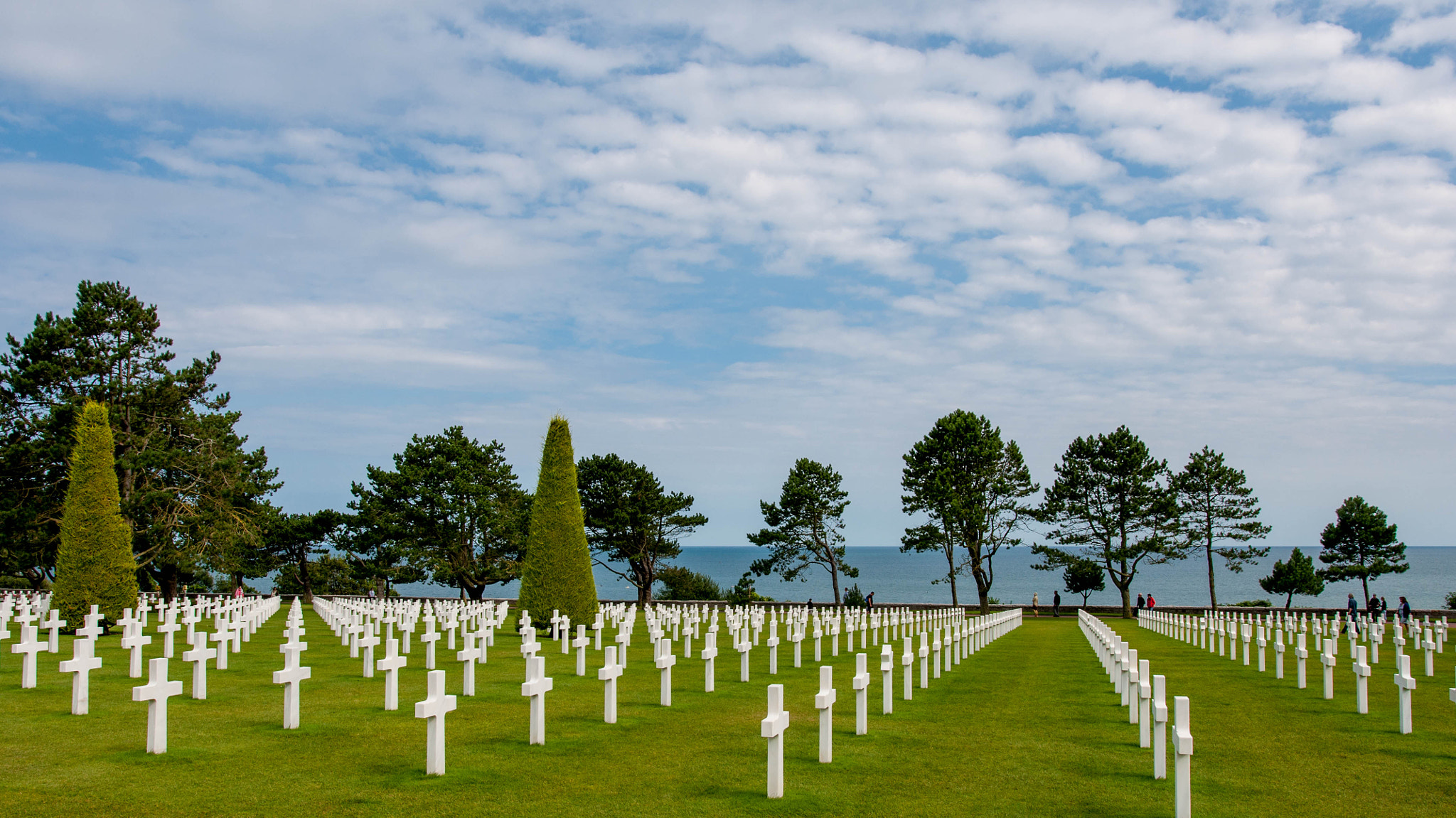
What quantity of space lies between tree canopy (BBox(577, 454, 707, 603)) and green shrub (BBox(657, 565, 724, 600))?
62 cm

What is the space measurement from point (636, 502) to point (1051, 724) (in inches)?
1671

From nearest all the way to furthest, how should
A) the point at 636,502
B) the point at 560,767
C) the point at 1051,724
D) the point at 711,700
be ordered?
the point at 560,767 → the point at 1051,724 → the point at 711,700 → the point at 636,502

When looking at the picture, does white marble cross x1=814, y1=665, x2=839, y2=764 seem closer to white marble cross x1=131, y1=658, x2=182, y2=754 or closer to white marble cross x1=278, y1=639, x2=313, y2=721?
white marble cross x1=278, y1=639, x2=313, y2=721

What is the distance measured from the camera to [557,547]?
23062mm

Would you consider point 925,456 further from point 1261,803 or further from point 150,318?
point 1261,803

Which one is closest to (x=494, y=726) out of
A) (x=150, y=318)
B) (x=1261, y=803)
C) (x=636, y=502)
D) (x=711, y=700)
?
(x=711, y=700)

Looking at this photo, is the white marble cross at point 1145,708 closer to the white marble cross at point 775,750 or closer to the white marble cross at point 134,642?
the white marble cross at point 775,750

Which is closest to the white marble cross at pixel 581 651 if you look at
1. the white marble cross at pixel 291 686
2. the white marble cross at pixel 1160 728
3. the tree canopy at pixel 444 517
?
the white marble cross at pixel 291 686

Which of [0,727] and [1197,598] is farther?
[1197,598]

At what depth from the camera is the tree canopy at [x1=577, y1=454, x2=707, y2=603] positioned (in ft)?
170

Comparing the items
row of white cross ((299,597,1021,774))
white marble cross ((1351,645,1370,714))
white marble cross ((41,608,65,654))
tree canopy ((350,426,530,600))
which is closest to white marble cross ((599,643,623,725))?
row of white cross ((299,597,1021,774))

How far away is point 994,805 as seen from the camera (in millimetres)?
6773

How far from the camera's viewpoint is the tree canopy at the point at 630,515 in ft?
170

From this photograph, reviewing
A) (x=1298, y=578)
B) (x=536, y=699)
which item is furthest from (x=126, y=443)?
(x=1298, y=578)
